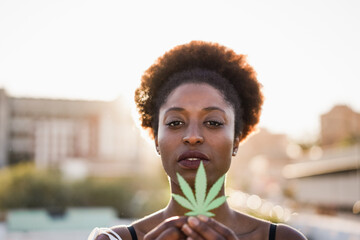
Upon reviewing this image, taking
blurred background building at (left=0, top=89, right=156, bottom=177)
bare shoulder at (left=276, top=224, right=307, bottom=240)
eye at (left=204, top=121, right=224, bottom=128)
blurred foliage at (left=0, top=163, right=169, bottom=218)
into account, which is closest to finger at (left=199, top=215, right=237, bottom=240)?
eye at (left=204, top=121, right=224, bottom=128)

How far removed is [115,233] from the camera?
2662 mm

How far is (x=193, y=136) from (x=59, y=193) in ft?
80.9

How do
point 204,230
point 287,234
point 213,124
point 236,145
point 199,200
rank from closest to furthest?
1. point 204,230
2. point 199,200
3. point 213,124
4. point 287,234
5. point 236,145

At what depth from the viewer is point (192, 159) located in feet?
7.66

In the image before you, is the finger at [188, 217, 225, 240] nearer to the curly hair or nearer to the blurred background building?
the curly hair

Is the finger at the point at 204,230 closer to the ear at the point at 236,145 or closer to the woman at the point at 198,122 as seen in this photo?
the woman at the point at 198,122

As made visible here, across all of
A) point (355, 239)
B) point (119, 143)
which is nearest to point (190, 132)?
point (355, 239)

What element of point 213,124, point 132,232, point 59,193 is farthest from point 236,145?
point 59,193

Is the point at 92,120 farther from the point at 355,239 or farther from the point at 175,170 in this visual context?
the point at 175,170

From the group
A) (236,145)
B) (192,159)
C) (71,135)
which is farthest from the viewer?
(71,135)

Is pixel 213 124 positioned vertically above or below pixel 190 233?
above

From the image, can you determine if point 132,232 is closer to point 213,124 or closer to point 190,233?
point 213,124

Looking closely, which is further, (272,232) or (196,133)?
(272,232)

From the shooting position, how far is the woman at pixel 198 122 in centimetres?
234
